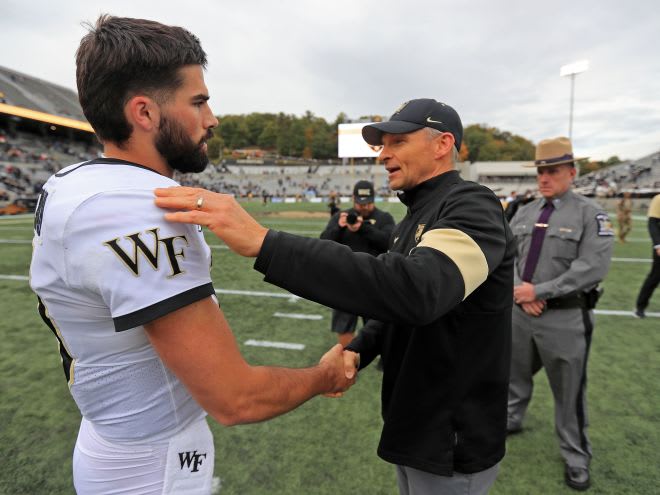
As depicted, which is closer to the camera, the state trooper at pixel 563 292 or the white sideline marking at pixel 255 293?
the state trooper at pixel 563 292

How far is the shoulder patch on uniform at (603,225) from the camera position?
291 cm

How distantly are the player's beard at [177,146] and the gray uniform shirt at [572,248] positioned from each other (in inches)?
96.8

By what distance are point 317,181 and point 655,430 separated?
216 ft

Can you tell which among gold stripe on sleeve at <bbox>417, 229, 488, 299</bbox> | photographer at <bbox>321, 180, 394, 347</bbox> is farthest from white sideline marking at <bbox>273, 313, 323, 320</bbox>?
gold stripe on sleeve at <bbox>417, 229, 488, 299</bbox>

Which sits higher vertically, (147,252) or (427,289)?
(147,252)

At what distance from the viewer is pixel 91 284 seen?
989 mm

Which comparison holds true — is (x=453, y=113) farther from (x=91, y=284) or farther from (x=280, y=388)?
(x=91, y=284)

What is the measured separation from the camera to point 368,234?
4.76 m

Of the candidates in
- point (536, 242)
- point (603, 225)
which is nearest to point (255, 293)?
point (536, 242)

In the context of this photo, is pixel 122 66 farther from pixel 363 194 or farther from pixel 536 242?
pixel 363 194

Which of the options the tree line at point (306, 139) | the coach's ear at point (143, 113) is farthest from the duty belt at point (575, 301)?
the tree line at point (306, 139)

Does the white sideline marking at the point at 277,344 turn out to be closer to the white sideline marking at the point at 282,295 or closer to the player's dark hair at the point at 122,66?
the white sideline marking at the point at 282,295

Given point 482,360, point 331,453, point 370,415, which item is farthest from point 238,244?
point 370,415

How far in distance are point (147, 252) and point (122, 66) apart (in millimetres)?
559
